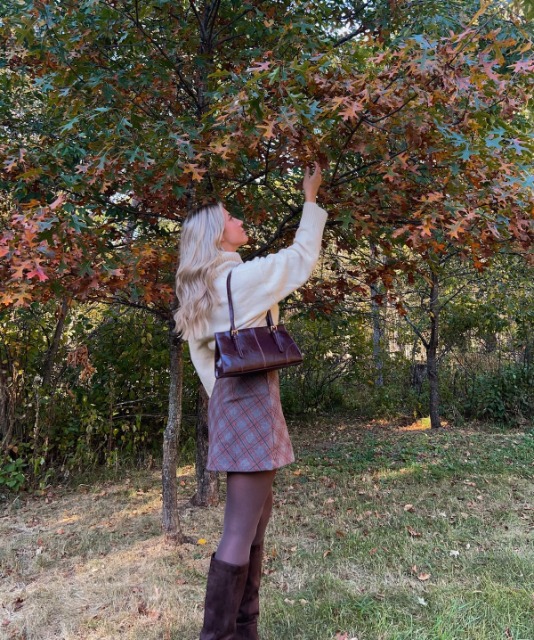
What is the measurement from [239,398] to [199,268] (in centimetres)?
47

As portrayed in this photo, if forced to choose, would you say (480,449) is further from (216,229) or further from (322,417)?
(216,229)

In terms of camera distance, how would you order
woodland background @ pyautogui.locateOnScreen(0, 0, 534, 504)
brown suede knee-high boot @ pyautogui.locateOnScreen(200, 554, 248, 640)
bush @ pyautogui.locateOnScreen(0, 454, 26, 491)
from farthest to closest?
bush @ pyautogui.locateOnScreen(0, 454, 26, 491)
woodland background @ pyautogui.locateOnScreen(0, 0, 534, 504)
brown suede knee-high boot @ pyautogui.locateOnScreen(200, 554, 248, 640)

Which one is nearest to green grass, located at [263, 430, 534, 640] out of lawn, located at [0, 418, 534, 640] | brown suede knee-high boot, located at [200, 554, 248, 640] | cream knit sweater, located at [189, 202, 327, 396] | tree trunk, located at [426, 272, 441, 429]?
lawn, located at [0, 418, 534, 640]

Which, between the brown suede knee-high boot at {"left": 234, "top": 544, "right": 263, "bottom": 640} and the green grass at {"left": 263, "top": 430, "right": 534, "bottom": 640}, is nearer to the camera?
the brown suede knee-high boot at {"left": 234, "top": 544, "right": 263, "bottom": 640}

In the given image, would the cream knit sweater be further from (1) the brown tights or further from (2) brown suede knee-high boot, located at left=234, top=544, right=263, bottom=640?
(2) brown suede knee-high boot, located at left=234, top=544, right=263, bottom=640

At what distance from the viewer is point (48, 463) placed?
4762 mm

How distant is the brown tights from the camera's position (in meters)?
1.57

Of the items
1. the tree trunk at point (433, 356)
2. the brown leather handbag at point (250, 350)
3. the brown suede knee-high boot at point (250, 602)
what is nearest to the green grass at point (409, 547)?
the brown suede knee-high boot at point (250, 602)

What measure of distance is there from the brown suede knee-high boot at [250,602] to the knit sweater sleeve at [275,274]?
0.86 m

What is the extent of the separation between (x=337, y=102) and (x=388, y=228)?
104cm

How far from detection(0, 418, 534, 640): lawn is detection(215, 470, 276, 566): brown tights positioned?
0.72 m

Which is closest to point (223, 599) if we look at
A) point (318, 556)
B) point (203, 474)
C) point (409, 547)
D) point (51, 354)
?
point (318, 556)

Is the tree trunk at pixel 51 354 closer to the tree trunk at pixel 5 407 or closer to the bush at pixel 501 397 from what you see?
the tree trunk at pixel 5 407

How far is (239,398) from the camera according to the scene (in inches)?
65.0
